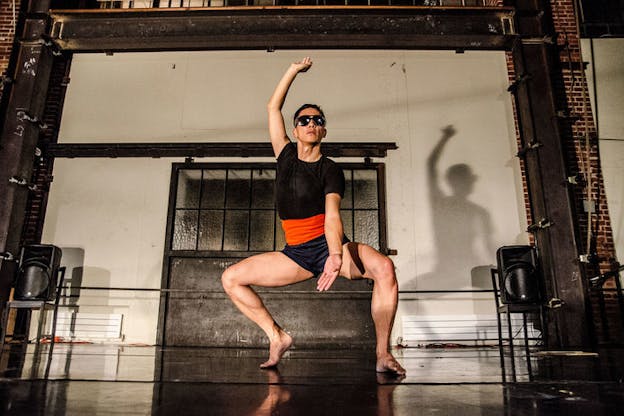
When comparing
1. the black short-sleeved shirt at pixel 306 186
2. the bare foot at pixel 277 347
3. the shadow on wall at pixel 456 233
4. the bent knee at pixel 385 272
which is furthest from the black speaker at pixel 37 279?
the shadow on wall at pixel 456 233

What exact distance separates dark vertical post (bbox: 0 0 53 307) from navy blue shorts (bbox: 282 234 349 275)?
104 inches

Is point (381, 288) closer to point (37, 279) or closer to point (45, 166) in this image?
point (37, 279)

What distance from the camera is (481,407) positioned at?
1.21 m

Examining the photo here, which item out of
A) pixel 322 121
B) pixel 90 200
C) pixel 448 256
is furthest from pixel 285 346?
pixel 90 200

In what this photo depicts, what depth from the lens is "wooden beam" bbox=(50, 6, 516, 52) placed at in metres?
3.96

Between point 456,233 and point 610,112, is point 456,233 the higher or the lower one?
the lower one

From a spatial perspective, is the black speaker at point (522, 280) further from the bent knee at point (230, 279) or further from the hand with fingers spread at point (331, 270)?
the bent knee at point (230, 279)

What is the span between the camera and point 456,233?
228 inches

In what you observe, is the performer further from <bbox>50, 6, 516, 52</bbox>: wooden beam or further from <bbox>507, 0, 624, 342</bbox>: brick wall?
<bbox>507, 0, 624, 342</bbox>: brick wall

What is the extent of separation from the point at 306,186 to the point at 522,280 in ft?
8.52

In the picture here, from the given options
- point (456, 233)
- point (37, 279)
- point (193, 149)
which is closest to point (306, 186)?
point (37, 279)

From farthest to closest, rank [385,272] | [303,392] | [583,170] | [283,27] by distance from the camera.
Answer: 1. [583,170]
2. [283,27]
3. [385,272]
4. [303,392]

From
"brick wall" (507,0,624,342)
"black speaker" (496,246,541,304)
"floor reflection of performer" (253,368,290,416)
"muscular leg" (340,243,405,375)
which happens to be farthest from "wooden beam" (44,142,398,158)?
"floor reflection of performer" (253,368,290,416)

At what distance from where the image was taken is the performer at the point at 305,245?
7.34 feet
